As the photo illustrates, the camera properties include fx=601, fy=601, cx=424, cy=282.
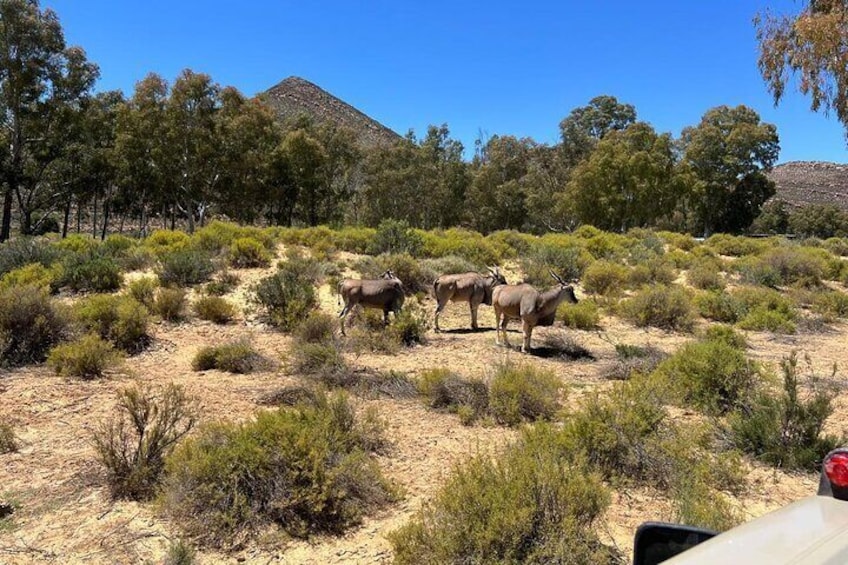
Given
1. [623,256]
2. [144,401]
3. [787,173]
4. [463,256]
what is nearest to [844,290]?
[623,256]

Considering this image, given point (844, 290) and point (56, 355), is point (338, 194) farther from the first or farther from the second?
point (56, 355)

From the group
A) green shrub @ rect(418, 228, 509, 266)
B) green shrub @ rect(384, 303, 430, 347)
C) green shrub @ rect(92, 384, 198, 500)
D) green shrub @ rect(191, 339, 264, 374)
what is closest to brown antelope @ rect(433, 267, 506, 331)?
green shrub @ rect(384, 303, 430, 347)

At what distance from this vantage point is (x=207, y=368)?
31.6 feet

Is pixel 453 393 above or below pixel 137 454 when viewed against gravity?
above

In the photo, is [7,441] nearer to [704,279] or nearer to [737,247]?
[704,279]

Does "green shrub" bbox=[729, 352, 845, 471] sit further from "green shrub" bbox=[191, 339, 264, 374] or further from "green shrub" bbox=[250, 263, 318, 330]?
"green shrub" bbox=[250, 263, 318, 330]

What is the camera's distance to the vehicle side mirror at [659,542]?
2541 mm

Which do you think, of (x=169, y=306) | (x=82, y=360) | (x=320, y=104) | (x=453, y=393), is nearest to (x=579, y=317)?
(x=453, y=393)

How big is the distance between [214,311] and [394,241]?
26.5 feet

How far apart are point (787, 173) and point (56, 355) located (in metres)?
117

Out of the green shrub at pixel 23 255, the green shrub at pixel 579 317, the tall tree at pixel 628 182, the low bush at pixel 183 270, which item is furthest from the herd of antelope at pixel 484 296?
the tall tree at pixel 628 182

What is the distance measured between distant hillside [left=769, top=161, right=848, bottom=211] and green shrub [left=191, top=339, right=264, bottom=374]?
8936 cm

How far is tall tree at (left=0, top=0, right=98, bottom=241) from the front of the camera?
29312 millimetres

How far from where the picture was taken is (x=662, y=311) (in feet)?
46.0
